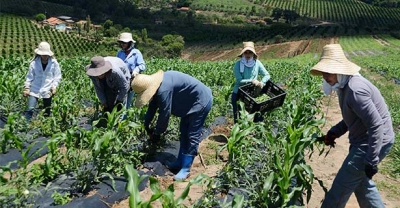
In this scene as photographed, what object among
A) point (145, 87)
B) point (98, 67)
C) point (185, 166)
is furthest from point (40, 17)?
point (145, 87)

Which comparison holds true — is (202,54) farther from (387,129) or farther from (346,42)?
(387,129)

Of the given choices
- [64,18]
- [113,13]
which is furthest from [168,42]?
[113,13]

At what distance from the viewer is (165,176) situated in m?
4.95

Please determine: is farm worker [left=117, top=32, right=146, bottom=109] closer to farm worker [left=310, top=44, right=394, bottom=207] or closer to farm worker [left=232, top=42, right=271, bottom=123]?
farm worker [left=232, top=42, right=271, bottom=123]

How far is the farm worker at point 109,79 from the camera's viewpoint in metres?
4.81

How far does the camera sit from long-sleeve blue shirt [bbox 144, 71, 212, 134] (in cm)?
427

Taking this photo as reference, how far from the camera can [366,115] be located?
3.11 meters

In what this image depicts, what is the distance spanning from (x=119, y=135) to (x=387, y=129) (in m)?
2.98

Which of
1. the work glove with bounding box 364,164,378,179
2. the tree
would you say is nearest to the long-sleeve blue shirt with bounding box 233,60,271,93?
the work glove with bounding box 364,164,378,179

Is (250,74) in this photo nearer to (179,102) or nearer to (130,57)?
(179,102)

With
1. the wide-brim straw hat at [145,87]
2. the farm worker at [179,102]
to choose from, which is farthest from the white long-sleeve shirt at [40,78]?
the wide-brim straw hat at [145,87]

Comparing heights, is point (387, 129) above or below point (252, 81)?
above

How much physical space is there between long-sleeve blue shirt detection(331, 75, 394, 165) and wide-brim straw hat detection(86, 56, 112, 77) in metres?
2.82

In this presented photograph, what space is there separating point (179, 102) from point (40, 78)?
2718mm
